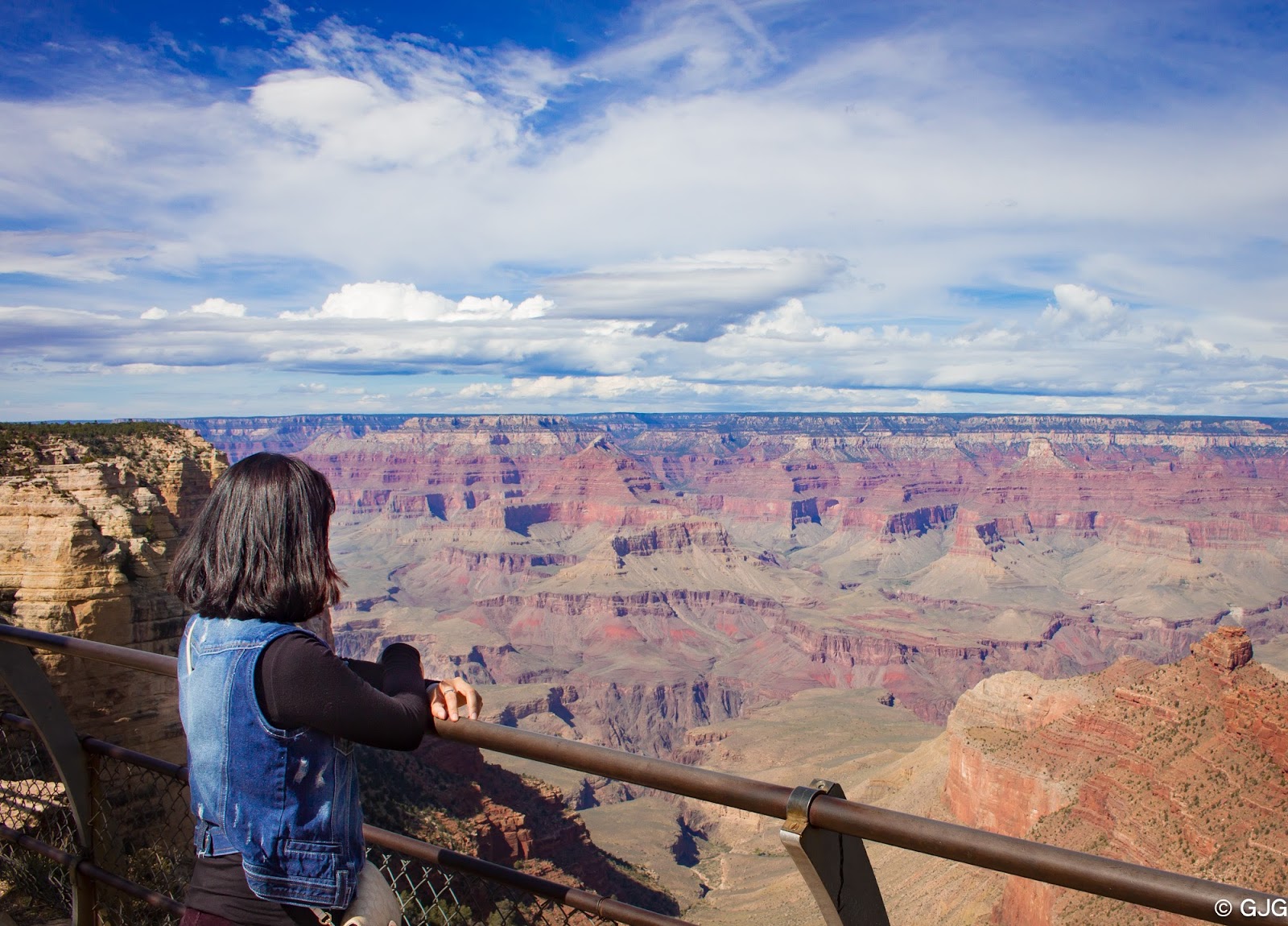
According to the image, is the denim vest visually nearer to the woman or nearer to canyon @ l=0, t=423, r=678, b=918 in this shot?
the woman

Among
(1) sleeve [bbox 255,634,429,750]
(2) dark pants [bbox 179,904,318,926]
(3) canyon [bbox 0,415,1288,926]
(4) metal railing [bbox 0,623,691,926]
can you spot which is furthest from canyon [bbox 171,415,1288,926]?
(1) sleeve [bbox 255,634,429,750]

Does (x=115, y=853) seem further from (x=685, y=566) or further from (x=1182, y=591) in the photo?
(x=1182, y=591)

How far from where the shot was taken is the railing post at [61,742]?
14.7 ft

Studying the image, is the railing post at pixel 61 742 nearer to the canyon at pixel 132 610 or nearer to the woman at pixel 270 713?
the canyon at pixel 132 610

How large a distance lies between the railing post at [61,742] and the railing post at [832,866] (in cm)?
391

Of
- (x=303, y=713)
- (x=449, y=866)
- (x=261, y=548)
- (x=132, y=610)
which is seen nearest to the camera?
(x=303, y=713)

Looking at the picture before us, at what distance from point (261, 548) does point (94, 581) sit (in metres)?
18.0

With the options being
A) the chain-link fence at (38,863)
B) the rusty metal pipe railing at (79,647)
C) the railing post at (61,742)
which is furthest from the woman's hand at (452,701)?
the chain-link fence at (38,863)

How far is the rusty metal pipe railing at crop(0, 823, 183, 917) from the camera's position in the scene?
4.23 metres

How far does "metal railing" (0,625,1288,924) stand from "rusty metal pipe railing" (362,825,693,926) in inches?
4.3

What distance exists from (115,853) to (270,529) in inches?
135

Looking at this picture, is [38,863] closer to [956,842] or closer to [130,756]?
[130,756]

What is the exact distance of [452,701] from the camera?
130 inches

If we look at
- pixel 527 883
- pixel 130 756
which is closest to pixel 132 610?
pixel 130 756
